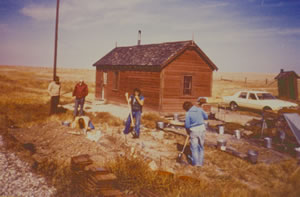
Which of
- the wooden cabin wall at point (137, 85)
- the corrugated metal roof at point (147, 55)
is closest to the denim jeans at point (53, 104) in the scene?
the wooden cabin wall at point (137, 85)

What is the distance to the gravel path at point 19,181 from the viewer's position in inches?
198

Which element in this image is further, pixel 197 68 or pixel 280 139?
pixel 197 68

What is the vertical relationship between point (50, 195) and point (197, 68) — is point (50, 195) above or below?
below

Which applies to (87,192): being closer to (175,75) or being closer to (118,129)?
(118,129)

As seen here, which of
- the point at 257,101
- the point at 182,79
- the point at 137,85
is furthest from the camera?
the point at 137,85

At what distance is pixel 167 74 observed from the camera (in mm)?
16359

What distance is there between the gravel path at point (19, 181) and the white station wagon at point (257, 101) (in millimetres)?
15234

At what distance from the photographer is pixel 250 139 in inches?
429

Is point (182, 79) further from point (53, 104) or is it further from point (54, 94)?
point (53, 104)

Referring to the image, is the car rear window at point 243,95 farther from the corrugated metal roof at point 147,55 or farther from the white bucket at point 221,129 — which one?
the white bucket at point 221,129

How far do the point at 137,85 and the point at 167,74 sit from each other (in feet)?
9.43

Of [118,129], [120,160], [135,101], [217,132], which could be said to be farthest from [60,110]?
[120,160]

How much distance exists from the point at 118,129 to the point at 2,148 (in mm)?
4647

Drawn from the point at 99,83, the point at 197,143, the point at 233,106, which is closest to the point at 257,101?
the point at 233,106
